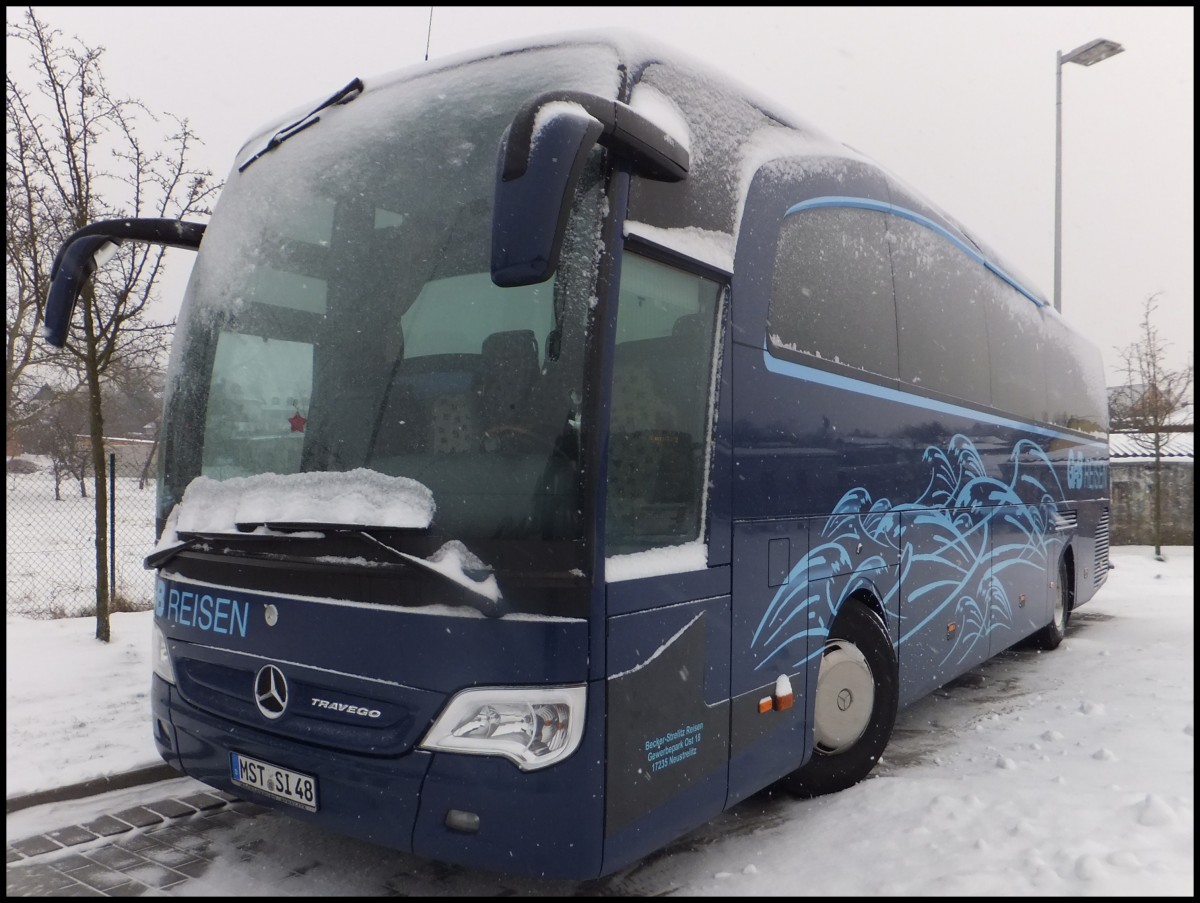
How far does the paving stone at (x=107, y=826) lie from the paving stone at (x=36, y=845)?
0.56 ft

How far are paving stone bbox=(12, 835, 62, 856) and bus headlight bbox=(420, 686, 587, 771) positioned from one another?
7.67ft

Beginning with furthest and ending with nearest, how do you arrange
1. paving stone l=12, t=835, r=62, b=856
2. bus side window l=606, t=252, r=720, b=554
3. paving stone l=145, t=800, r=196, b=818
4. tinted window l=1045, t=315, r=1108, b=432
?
tinted window l=1045, t=315, r=1108, b=432 < paving stone l=145, t=800, r=196, b=818 < paving stone l=12, t=835, r=62, b=856 < bus side window l=606, t=252, r=720, b=554

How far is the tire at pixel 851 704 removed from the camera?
4625 millimetres

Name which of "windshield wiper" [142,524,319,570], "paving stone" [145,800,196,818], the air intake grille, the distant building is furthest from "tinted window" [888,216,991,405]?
Result: the distant building

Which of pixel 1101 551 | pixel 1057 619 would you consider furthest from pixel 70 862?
pixel 1101 551

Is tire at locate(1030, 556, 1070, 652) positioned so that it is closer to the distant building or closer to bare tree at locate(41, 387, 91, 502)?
bare tree at locate(41, 387, 91, 502)

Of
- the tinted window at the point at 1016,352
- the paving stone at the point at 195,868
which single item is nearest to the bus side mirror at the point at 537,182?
the paving stone at the point at 195,868

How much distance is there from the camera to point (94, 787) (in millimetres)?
4570

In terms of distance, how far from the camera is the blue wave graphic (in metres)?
4.25

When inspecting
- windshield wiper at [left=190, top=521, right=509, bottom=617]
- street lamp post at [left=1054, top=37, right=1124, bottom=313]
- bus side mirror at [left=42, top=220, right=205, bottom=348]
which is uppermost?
street lamp post at [left=1054, top=37, right=1124, bottom=313]

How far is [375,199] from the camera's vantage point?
137 inches

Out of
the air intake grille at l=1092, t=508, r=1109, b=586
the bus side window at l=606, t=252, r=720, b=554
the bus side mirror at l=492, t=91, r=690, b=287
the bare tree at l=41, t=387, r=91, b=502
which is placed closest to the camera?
the bus side mirror at l=492, t=91, r=690, b=287

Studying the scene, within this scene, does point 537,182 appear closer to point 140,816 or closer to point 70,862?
point 70,862

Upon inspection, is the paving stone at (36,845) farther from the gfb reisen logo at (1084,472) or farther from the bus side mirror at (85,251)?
the gfb reisen logo at (1084,472)
